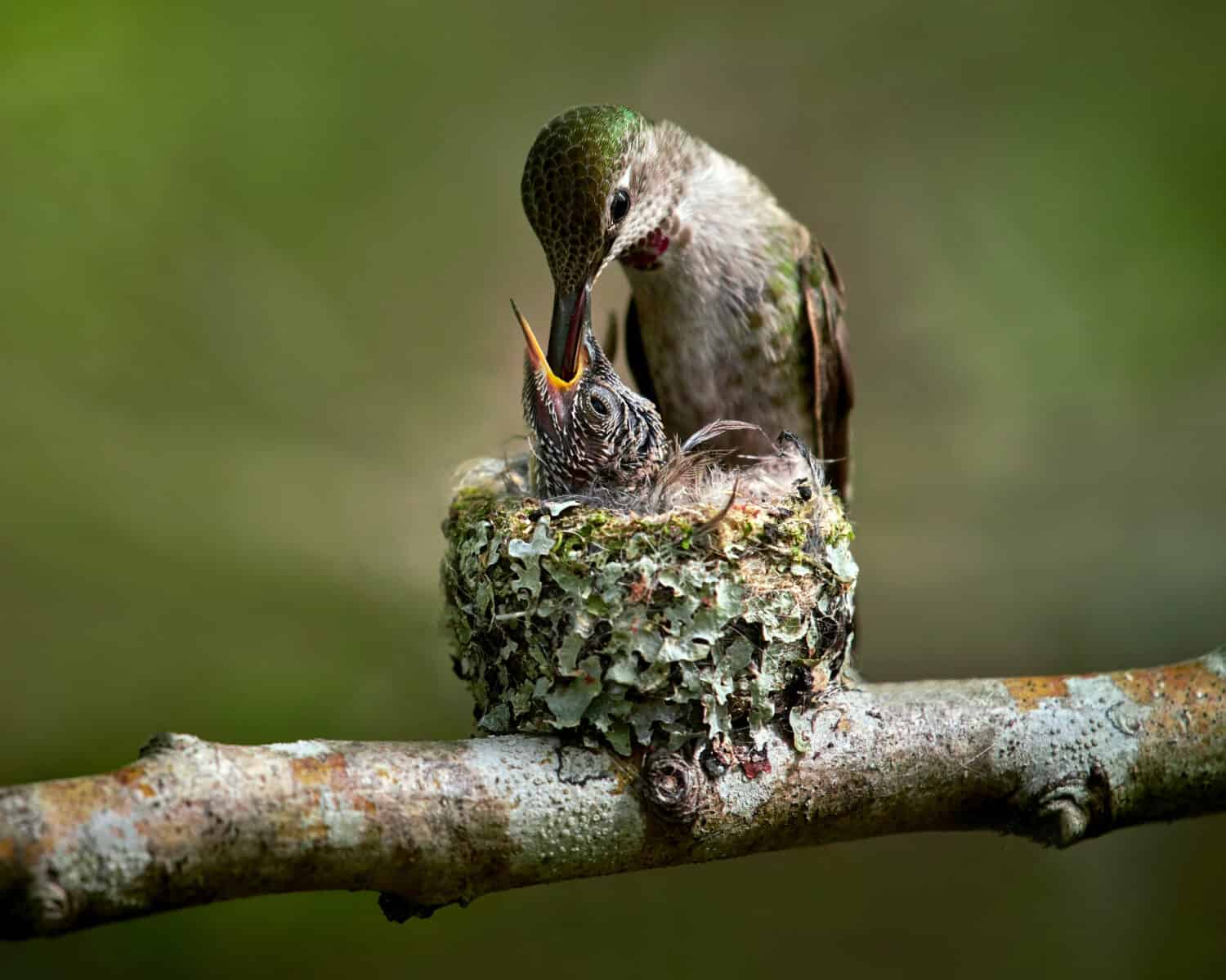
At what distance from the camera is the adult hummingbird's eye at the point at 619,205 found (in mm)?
2842

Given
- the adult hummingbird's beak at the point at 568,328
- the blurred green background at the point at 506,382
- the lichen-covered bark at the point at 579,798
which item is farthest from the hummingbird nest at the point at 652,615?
the blurred green background at the point at 506,382

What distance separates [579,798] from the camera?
A: 79.4 inches

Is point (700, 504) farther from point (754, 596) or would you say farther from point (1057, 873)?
point (1057, 873)

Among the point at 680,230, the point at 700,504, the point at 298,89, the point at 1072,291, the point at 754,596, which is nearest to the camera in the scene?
the point at 754,596

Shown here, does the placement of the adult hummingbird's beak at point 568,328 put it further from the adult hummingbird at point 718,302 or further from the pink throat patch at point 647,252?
the pink throat patch at point 647,252

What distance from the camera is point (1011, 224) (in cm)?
500

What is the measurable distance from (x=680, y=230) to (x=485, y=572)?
1138 mm

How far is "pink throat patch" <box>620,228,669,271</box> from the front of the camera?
3115mm

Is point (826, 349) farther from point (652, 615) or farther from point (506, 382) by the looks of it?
point (506, 382)

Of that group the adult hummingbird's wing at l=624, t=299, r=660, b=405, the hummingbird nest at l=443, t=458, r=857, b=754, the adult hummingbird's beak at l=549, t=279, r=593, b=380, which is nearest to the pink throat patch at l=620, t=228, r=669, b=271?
the adult hummingbird's beak at l=549, t=279, r=593, b=380

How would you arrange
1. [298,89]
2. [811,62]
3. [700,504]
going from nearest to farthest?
[700,504] → [298,89] → [811,62]

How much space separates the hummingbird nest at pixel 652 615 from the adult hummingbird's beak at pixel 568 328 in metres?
0.40

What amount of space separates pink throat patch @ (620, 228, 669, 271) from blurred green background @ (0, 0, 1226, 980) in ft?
4.92

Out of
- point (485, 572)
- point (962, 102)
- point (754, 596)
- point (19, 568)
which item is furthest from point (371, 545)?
point (962, 102)
